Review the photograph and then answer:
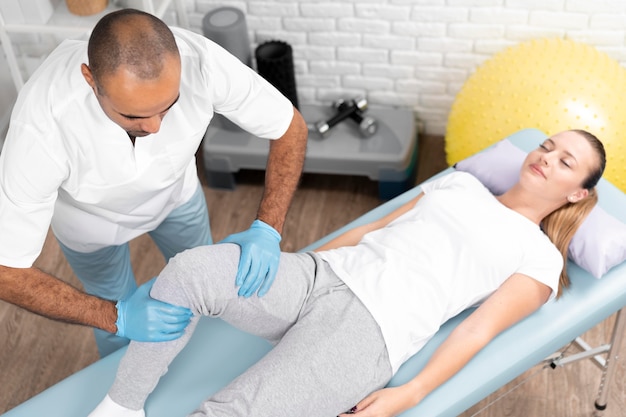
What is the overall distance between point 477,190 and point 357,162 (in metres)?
0.71

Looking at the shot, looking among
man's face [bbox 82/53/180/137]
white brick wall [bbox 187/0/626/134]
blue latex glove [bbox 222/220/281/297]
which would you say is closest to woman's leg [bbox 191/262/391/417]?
blue latex glove [bbox 222/220/281/297]

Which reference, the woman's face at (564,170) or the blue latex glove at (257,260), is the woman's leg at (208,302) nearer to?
the blue latex glove at (257,260)

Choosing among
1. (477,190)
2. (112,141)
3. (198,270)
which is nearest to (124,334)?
(198,270)

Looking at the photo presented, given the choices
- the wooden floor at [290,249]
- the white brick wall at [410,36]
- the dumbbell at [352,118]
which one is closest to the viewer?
the wooden floor at [290,249]

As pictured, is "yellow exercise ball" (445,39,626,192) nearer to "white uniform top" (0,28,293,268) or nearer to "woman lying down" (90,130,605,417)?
"woman lying down" (90,130,605,417)

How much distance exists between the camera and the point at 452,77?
2.76m

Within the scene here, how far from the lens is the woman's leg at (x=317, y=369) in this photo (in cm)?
153

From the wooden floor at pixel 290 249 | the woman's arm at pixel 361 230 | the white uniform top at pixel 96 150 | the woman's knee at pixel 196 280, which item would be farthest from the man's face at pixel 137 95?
the wooden floor at pixel 290 249

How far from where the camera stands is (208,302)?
5.25 feet

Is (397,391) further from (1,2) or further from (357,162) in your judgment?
(1,2)

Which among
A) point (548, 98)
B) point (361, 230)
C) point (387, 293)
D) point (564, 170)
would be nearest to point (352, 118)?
point (548, 98)

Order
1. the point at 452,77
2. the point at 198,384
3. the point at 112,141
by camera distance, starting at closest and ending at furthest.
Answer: the point at 112,141 < the point at 198,384 < the point at 452,77

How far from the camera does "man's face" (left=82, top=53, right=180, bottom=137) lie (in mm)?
1359

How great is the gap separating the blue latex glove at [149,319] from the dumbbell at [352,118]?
4.00 ft
